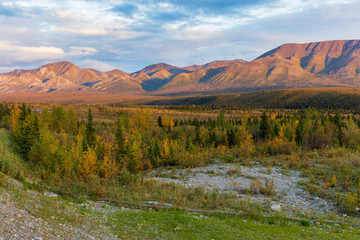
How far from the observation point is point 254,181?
727 inches

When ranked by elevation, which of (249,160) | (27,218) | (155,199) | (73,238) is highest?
(27,218)

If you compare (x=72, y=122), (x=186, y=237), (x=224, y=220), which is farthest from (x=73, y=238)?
(x=72, y=122)

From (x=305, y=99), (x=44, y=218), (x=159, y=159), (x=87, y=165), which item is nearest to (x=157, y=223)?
(x=44, y=218)

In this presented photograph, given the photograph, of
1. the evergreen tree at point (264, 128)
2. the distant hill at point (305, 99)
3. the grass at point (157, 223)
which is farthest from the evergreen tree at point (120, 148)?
the distant hill at point (305, 99)

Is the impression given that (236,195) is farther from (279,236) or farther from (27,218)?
(27,218)

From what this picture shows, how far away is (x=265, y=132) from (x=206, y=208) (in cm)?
3195

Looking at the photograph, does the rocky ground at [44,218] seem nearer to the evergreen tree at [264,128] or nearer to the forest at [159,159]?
the forest at [159,159]

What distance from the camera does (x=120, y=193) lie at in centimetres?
1373

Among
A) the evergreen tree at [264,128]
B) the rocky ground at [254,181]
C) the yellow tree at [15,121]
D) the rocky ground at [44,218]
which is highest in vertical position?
the yellow tree at [15,121]

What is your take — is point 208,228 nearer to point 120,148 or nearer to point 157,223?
point 157,223

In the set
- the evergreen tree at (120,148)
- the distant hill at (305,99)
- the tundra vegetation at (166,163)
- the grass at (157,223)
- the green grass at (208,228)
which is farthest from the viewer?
the distant hill at (305,99)

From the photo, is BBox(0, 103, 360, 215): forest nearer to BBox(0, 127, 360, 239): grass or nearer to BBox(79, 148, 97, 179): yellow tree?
BBox(79, 148, 97, 179): yellow tree

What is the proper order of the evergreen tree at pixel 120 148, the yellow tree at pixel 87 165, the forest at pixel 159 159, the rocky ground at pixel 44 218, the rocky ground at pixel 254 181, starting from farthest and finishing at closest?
the evergreen tree at pixel 120 148 → the yellow tree at pixel 87 165 → the forest at pixel 159 159 → the rocky ground at pixel 254 181 → the rocky ground at pixel 44 218

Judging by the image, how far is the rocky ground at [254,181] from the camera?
1359cm
